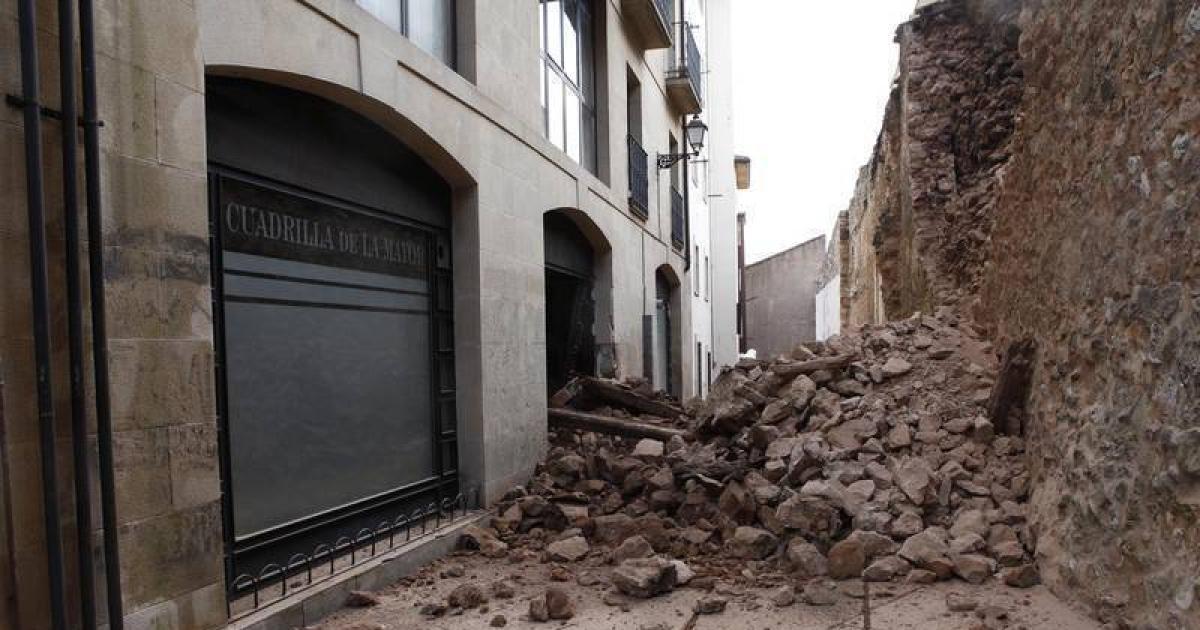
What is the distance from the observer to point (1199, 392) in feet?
9.11

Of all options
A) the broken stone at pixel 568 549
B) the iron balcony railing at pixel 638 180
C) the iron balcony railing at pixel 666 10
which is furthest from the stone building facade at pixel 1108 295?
the iron balcony railing at pixel 666 10

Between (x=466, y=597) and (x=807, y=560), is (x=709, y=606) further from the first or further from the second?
(x=466, y=597)

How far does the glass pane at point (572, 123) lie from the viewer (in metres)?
8.70

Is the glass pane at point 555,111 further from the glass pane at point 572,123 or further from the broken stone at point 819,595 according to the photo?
the broken stone at point 819,595

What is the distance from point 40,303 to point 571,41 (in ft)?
24.4

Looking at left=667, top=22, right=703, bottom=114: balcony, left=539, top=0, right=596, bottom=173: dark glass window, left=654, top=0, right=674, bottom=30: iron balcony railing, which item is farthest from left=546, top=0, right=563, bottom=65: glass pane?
left=667, top=22, right=703, bottom=114: balcony

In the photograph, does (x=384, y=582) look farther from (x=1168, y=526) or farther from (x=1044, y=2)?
(x=1044, y=2)

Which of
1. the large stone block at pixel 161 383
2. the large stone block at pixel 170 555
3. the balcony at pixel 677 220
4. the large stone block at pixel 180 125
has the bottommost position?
the large stone block at pixel 170 555

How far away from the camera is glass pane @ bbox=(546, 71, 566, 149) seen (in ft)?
26.5

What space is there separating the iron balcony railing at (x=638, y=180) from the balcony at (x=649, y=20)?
160 cm

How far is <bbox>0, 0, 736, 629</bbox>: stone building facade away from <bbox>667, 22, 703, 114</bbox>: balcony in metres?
5.17

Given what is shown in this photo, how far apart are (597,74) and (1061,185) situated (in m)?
6.48

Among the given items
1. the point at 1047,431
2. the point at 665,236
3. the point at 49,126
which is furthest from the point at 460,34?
the point at 665,236

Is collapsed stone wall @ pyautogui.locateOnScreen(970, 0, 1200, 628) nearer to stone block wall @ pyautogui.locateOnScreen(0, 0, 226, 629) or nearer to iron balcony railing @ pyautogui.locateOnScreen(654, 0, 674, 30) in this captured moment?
stone block wall @ pyautogui.locateOnScreen(0, 0, 226, 629)
